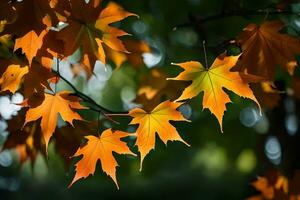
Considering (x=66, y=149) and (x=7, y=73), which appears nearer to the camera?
(x=7, y=73)

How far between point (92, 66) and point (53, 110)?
166 mm

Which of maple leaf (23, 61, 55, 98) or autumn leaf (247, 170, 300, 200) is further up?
maple leaf (23, 61, 55, 98)

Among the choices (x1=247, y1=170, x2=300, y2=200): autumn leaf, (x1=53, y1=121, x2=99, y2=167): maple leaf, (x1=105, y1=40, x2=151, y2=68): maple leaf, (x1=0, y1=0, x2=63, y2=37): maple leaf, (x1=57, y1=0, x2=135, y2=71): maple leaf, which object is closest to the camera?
(x1=0, y1=0, x2=63, y2=37): maple leaf

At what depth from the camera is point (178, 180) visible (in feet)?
30.0

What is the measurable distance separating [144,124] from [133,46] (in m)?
0.72

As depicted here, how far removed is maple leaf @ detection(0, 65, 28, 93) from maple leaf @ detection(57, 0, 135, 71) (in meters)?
0.13

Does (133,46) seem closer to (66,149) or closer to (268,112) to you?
(66,149)

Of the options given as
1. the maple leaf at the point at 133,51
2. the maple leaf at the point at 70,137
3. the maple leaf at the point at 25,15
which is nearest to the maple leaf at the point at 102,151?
the maple leaf at the point at 70,137

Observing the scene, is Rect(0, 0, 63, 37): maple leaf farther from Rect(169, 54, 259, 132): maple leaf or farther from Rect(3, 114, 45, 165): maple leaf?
Rect(3, 114, 45, 165): maple leaf

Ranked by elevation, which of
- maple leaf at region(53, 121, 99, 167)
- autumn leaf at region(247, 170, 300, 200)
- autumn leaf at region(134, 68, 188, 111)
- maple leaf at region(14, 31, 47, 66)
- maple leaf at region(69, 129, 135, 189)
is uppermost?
maple leaf at region(14, 31, 47, 66)

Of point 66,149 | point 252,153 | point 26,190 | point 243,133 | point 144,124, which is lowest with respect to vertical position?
point 26,190

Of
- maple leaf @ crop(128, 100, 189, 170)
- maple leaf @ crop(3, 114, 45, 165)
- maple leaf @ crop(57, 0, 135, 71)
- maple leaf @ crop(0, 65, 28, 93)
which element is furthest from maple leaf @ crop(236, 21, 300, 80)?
maple leaf @ crop(3, 114, 45, 165)

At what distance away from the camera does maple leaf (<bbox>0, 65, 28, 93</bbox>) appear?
1.24m

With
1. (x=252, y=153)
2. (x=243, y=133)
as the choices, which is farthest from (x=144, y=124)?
(x=252, y=153)
